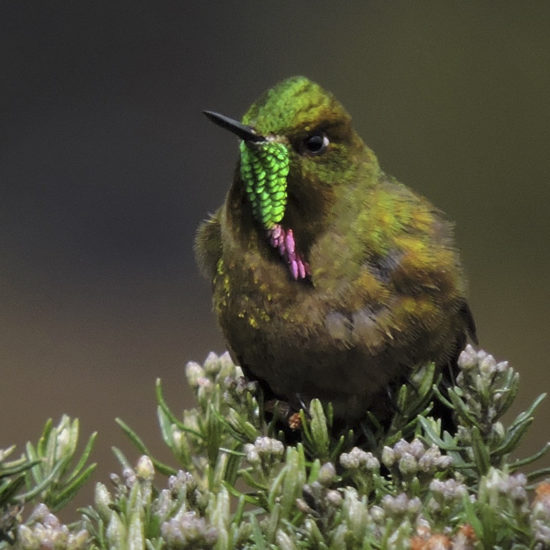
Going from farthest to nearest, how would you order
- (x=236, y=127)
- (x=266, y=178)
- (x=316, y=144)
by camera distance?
(x=316, y=144)
(x=266, y=178)
(x=236, y=127)

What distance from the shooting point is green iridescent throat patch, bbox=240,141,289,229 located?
7.16 ft

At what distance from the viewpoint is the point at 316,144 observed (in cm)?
234

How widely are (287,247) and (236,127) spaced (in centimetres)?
32

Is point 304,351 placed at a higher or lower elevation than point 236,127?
lower

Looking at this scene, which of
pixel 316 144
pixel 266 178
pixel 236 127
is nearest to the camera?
pixel 236 127

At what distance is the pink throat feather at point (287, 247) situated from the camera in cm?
228

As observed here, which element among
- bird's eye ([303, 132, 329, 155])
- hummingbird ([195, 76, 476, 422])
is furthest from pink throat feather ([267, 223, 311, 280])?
bird's eye ([303, 132, 329, 155])

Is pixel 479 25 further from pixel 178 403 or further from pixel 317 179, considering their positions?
pixel 317 179

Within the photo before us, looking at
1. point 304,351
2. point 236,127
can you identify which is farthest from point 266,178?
point 304,351

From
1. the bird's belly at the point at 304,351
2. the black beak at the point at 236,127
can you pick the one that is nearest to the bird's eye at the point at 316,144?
the black beak at the point at 236,127

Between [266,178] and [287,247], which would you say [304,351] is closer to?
[287,247]

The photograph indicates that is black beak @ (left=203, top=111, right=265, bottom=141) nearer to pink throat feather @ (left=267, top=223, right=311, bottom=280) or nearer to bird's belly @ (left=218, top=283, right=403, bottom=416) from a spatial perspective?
pink throat feather @ (left=267, top=223, right=311, bottom=280)

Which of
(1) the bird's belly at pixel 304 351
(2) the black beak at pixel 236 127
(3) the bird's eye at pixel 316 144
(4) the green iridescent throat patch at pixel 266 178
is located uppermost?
(2) the black beak at pixel 236 127

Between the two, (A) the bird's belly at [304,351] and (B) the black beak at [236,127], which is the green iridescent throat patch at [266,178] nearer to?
(B) the black beak at [236,127]
